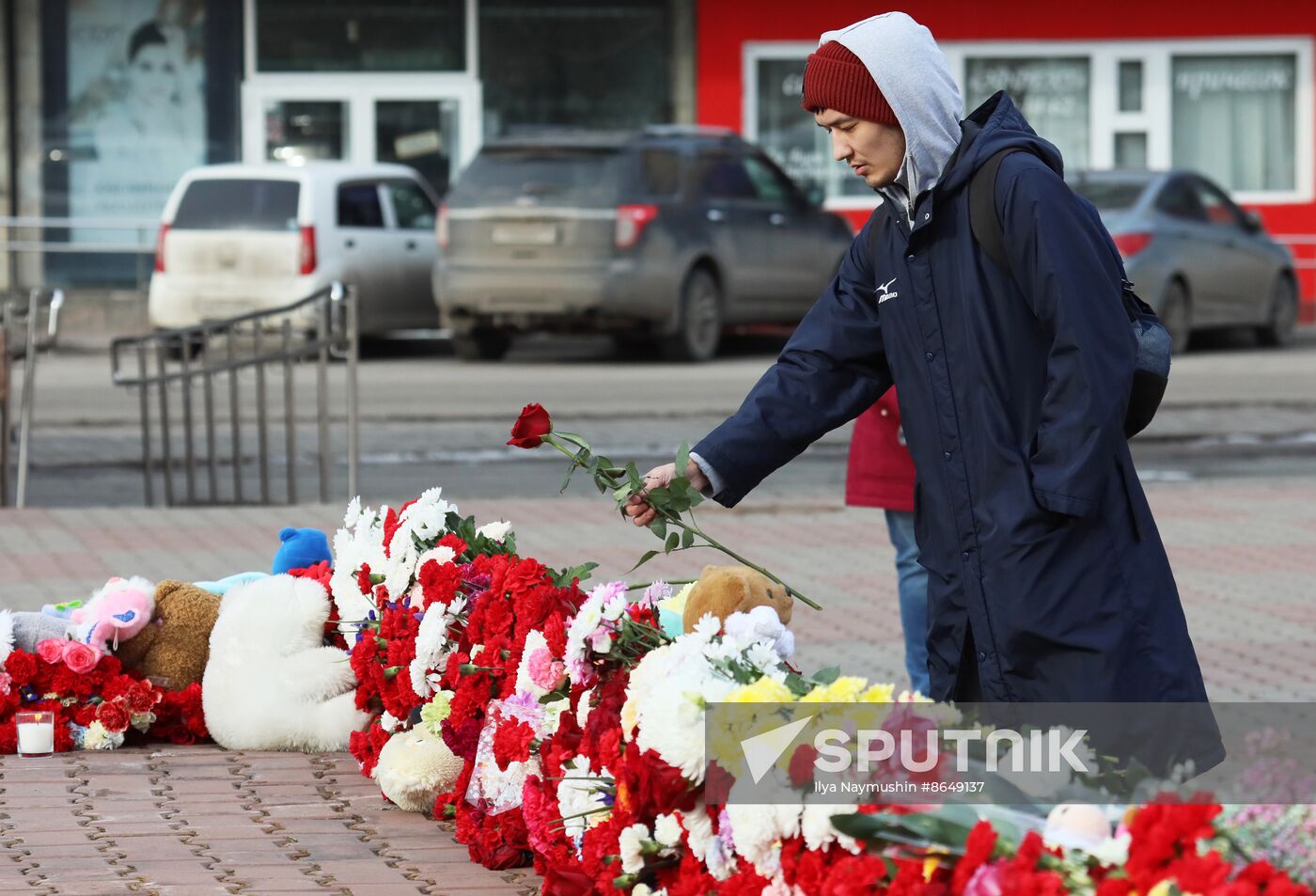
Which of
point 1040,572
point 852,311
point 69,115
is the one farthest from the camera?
point 69,115

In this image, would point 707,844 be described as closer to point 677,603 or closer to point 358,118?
point 677,603

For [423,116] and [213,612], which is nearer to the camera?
[213,612]

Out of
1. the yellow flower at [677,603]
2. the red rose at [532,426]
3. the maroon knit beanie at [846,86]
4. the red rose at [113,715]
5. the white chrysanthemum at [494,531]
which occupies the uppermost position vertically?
the maroon knit beanie at [846,86]

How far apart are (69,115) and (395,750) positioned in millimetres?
21384

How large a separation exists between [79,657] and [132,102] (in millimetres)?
20627

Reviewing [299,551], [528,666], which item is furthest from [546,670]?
[299,551]

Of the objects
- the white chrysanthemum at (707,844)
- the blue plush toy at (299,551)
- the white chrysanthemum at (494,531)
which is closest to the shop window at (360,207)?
the blue plush toy at (299,551)

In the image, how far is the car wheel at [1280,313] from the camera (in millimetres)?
20812

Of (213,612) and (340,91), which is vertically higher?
(340,91)

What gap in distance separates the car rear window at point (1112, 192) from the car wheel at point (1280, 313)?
197 centimetres

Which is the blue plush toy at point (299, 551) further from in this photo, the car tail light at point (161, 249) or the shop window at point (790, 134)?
the shop window at point (790, 134)

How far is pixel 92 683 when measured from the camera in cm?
532

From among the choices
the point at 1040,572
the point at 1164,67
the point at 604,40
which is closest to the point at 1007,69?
the point at 1164,67

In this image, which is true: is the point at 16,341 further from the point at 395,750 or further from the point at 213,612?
the point at 395,750
